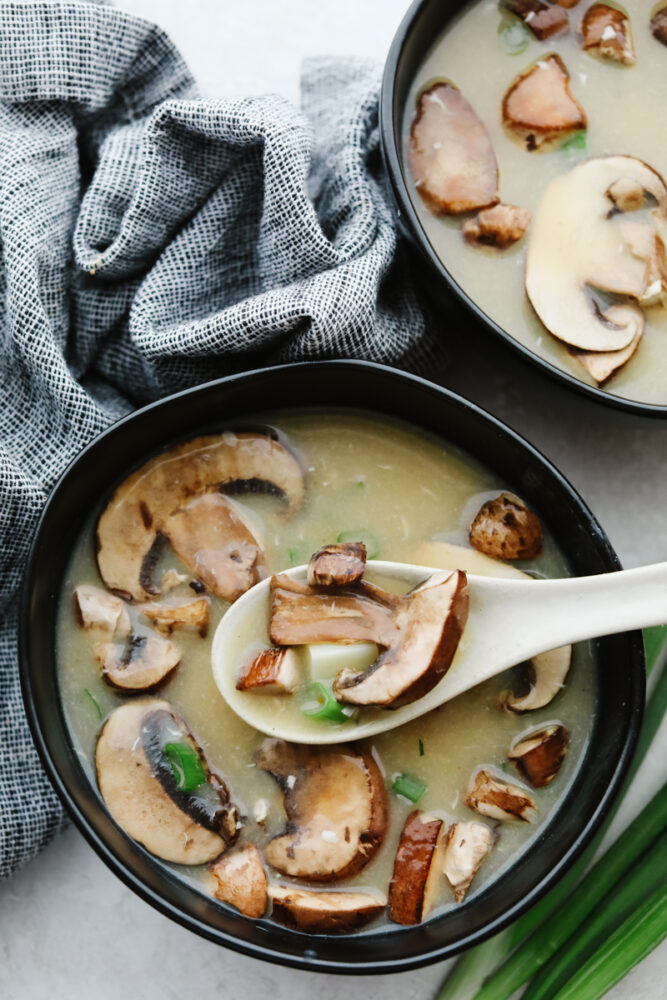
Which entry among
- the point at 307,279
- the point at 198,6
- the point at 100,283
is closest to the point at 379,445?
the point at 307,279

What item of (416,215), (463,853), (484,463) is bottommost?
(463,853)

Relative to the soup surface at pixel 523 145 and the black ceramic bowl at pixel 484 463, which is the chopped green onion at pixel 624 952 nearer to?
the black ceramic bowl at pixel 484 463

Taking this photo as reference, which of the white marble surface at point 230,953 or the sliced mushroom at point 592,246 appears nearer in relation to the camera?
the sliced mushroom at point 592,246

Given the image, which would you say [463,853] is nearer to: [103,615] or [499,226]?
[103,615]

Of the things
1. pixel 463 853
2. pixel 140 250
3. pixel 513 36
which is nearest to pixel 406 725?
pixel 463 853

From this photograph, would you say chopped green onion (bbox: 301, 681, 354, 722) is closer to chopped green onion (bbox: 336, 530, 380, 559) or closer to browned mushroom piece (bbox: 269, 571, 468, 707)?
browned mushroom piece (bbox: 269, 571, 468, 707)

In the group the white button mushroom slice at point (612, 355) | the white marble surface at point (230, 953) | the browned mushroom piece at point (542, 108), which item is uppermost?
the browned mushroom piece at point (542, 108)

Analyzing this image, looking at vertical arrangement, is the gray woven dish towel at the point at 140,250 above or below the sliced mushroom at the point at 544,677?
above

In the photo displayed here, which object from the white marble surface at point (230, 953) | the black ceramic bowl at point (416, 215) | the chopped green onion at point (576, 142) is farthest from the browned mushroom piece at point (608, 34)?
the white marble surface at point (230, 953)
